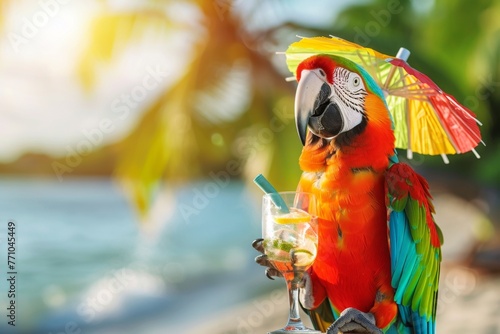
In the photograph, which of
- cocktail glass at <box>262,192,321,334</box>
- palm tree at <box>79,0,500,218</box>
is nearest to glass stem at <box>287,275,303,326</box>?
cocktail glass at <box>262,192,321,334</box>

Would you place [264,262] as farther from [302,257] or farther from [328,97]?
[328,97]

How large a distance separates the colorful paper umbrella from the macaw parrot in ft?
0.26

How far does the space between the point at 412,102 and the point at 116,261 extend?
841 cm

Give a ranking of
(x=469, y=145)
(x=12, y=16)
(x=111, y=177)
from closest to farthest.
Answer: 1. (x=469, y=145)
2. (x=12, y=16)
3. (x=111, y=177)

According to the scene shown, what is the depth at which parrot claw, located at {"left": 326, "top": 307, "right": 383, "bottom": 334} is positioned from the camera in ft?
3.92

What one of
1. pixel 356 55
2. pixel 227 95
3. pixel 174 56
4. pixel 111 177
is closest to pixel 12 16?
pixel 174 56

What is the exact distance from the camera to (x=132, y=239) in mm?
9570

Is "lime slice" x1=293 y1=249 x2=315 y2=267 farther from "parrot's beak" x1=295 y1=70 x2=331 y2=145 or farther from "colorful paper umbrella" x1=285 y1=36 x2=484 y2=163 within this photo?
"colorful paper umbrella" x1=285 y1=36 x2=484 y2=163

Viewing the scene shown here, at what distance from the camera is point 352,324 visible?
1.21 metres

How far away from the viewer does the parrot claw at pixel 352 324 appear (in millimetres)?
1195

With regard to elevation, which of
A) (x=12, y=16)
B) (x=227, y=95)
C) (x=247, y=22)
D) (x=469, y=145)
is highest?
(x=12, y=16)

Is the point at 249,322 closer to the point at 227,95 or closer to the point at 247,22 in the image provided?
the point at 227,95

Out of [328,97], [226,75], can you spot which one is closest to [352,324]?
[328,97]

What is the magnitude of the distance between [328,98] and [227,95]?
16.0 ft
